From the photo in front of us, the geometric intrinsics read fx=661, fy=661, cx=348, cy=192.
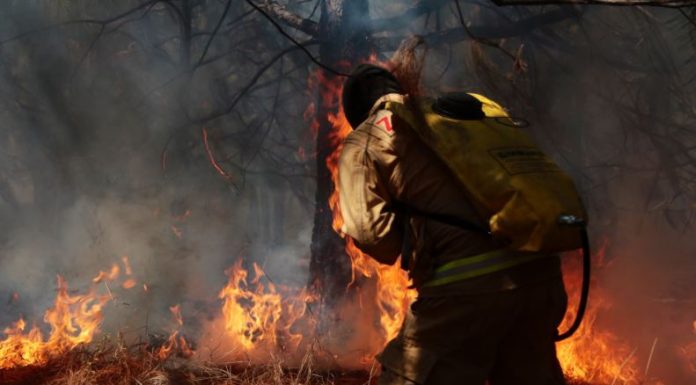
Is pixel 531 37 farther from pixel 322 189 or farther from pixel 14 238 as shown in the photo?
pixel 14 238

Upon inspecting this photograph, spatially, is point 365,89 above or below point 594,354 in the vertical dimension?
above

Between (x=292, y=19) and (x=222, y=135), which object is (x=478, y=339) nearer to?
(x=292, y=19)

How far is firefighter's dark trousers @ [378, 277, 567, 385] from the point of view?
8.57ft

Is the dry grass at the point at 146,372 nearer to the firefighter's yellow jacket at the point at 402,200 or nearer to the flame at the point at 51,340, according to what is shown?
the flame at the point at 51,340

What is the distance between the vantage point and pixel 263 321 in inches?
232

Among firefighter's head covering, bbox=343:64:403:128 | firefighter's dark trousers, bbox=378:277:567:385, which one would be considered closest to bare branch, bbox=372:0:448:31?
firefighter's head covering, bbox=343:64:403:128

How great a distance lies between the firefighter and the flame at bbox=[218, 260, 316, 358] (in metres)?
2.80

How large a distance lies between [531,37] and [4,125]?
856 cm

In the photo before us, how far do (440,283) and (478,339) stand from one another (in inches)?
10.5

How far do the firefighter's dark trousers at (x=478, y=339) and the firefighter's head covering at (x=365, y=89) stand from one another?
1.07 metres

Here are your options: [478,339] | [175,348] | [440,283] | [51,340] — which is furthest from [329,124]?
[478,339]

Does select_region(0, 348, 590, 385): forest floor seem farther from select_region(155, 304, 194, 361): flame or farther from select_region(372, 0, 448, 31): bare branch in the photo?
select_region(372, 0, 448, 31): bare branch

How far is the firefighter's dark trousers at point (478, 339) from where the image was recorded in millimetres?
2611

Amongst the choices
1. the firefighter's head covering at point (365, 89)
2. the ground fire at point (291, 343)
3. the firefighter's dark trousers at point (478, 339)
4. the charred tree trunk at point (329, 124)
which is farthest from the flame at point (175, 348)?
the firefighter's dark trousers at point (478, 339)
